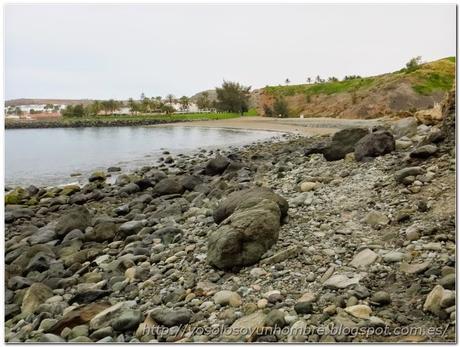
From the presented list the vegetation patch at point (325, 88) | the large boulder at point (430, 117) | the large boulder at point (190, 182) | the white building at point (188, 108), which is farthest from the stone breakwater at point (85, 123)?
the large boulder at point (430, 117)

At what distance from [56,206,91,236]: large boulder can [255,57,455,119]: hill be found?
45.7m

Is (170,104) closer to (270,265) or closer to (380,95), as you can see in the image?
(380,95)

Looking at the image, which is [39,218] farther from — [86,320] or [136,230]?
[86,320]

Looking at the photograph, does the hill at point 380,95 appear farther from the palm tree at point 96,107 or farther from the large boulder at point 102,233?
the palm tree at point 96,107

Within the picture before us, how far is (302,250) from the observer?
5.48 metres

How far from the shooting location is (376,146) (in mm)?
9516

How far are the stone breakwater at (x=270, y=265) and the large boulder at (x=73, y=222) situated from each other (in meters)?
0.03

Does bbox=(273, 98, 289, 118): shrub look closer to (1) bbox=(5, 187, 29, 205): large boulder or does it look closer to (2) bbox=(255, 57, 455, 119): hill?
(2) bbox=(255, 57, 455, 119): hill

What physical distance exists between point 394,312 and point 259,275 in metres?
1.68

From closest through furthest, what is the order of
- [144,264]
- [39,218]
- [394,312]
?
[394,312]
[144,264]
[39,218]

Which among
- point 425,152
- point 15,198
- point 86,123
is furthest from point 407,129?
point 86,123

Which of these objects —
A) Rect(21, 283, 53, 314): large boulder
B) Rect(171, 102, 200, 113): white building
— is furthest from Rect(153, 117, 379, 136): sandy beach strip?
Rect(171, 102, 200, 113): white building

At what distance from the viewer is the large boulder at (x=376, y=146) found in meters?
9.43

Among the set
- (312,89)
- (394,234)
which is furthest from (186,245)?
(312,89)
